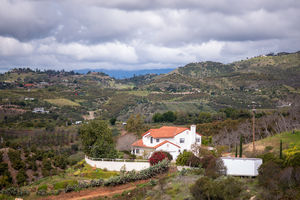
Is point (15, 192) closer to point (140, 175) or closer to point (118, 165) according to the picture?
point (140, 175)

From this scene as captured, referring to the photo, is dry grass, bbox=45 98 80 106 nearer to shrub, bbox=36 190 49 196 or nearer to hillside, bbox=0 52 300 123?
hillside, bbox=0 52 300 123

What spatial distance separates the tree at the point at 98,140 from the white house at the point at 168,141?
495cm

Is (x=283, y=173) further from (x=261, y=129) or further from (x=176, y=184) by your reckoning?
(x=261, y=129)

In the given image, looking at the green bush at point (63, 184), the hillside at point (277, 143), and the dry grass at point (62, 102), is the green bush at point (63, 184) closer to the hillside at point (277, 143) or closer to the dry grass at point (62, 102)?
the hillside at point (277, 143)

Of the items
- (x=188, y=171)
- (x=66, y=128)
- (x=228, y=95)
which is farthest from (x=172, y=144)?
(x=228, y=95)

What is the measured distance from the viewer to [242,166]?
26.8 metres

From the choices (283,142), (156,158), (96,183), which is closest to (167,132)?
(156,158)

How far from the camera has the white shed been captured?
87.3ft

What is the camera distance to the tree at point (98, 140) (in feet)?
129

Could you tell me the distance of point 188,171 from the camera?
3025cm

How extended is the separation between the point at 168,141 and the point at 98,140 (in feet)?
29.7

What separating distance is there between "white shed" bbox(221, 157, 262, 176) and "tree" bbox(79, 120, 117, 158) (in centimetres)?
1631

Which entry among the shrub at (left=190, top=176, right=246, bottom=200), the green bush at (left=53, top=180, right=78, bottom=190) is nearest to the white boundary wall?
the green bush at (left=53, top=180, right=78, bottom=190)

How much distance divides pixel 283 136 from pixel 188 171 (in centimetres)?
2289
